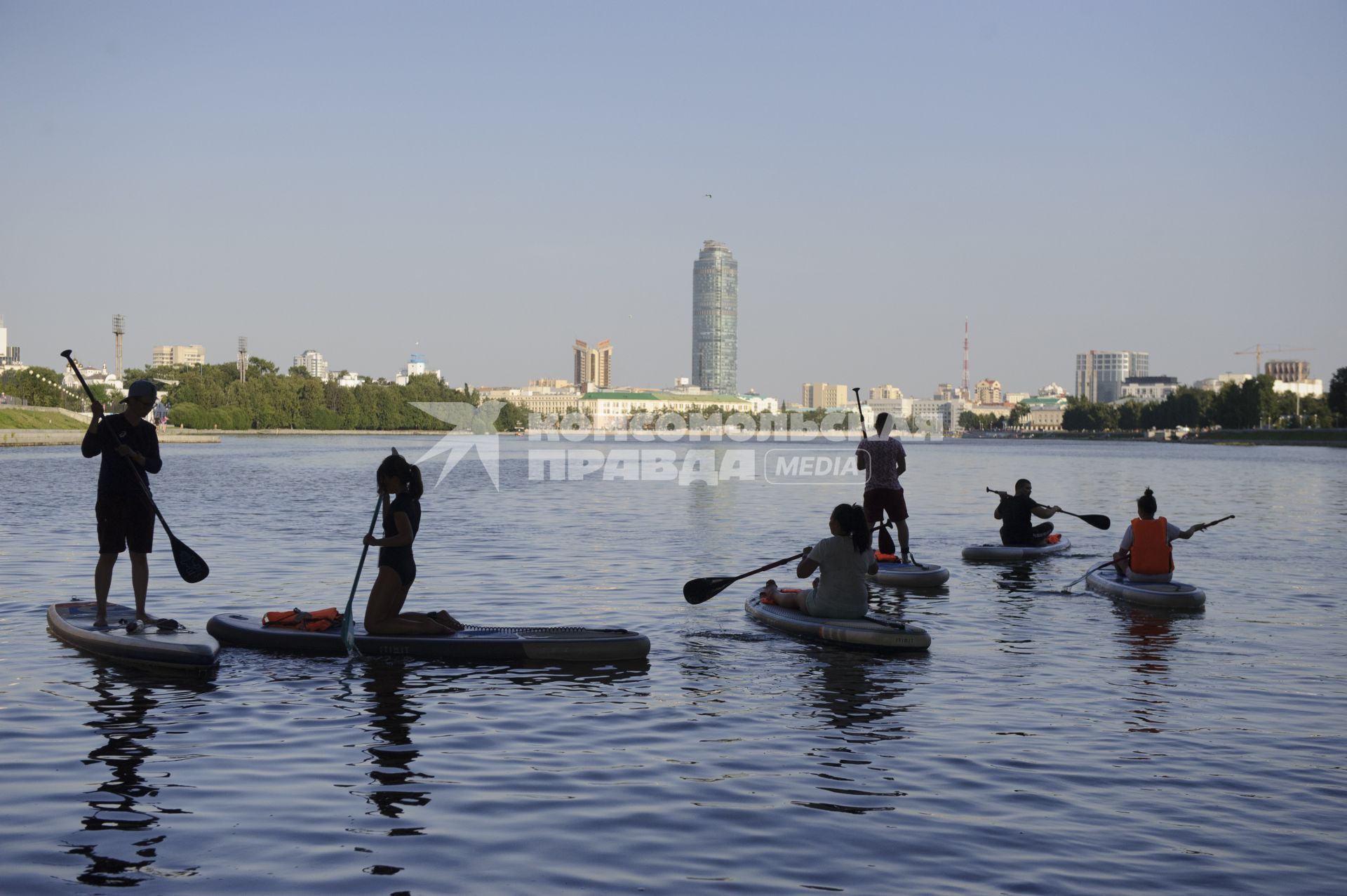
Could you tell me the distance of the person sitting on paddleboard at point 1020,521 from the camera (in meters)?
24.9

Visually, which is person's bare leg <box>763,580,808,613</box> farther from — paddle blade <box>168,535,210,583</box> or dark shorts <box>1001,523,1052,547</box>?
dark shorts <box>1001,523,1052,547</box>

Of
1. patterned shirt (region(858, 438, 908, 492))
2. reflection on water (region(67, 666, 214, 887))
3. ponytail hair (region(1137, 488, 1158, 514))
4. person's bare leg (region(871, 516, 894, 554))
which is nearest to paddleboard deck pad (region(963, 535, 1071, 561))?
person's bare leg (region(871, 516, 894, 554))

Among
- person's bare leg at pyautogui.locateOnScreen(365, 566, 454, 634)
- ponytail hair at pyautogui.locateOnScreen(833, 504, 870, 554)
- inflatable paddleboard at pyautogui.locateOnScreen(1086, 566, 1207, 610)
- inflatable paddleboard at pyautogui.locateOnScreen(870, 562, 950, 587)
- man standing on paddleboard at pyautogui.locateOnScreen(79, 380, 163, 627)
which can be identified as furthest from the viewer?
inflatable paddleboard at pyautogui.locateOnScreen(870, 562, 950, 587)

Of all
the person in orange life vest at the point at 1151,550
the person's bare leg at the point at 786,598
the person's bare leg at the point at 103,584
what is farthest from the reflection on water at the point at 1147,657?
the person's bare leg at the point at 103,584

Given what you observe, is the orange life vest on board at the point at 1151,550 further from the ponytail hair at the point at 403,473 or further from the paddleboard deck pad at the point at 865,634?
the ponytail hair at the point at 403,473

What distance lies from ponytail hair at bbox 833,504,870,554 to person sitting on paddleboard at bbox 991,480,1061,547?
11505 mm

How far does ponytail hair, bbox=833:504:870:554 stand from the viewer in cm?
1372

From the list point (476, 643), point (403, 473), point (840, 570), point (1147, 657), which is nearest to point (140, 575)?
point (403, 473)

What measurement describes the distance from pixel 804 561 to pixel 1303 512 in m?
34.6

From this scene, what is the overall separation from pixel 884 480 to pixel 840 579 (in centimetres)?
645

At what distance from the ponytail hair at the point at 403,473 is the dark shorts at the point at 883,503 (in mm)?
10177

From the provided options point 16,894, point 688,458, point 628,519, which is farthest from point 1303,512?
point 688,458

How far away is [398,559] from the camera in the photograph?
12977mm

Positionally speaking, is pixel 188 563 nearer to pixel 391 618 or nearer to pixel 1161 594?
pixel 391 618
